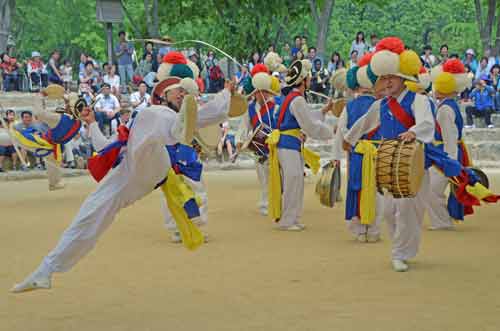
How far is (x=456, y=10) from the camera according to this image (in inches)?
1994

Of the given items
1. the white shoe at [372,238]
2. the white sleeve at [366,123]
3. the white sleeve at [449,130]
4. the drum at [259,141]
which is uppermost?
the white sleeve at [366,123]

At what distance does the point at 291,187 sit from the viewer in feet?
37.6

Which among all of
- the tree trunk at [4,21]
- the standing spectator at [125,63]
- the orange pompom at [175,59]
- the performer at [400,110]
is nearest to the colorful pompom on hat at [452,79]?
the performer at [400,110]

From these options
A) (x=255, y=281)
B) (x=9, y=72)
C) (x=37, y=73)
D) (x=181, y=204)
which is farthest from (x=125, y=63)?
(x=181, y=204)

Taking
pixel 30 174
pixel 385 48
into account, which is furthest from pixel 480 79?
pixel 385 48

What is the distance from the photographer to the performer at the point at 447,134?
11.0 meters

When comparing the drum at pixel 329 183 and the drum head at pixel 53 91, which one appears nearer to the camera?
the drum at pixel 329 183

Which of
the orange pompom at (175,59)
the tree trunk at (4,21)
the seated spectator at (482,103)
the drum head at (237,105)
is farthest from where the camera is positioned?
the tree trunk at (4,21)

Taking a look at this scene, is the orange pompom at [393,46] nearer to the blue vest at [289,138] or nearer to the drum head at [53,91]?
the blue vest at [289,138]

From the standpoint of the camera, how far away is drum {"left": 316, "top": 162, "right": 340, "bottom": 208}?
10.6 meters

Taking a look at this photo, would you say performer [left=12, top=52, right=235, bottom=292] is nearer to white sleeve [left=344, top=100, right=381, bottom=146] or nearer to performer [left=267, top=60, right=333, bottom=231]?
white sleeve [left=344, top=100, right=381, bottom=146]

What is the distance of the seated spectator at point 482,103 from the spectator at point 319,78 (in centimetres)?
375

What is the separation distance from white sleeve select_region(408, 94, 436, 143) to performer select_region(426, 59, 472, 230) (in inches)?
110

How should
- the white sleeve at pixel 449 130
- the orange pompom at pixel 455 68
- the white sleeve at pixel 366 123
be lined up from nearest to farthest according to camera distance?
1. the white sleeve at pixel 366 123
2. the white sleeve at pixel 449 130
3. the orange pompom at pixel 455 68
